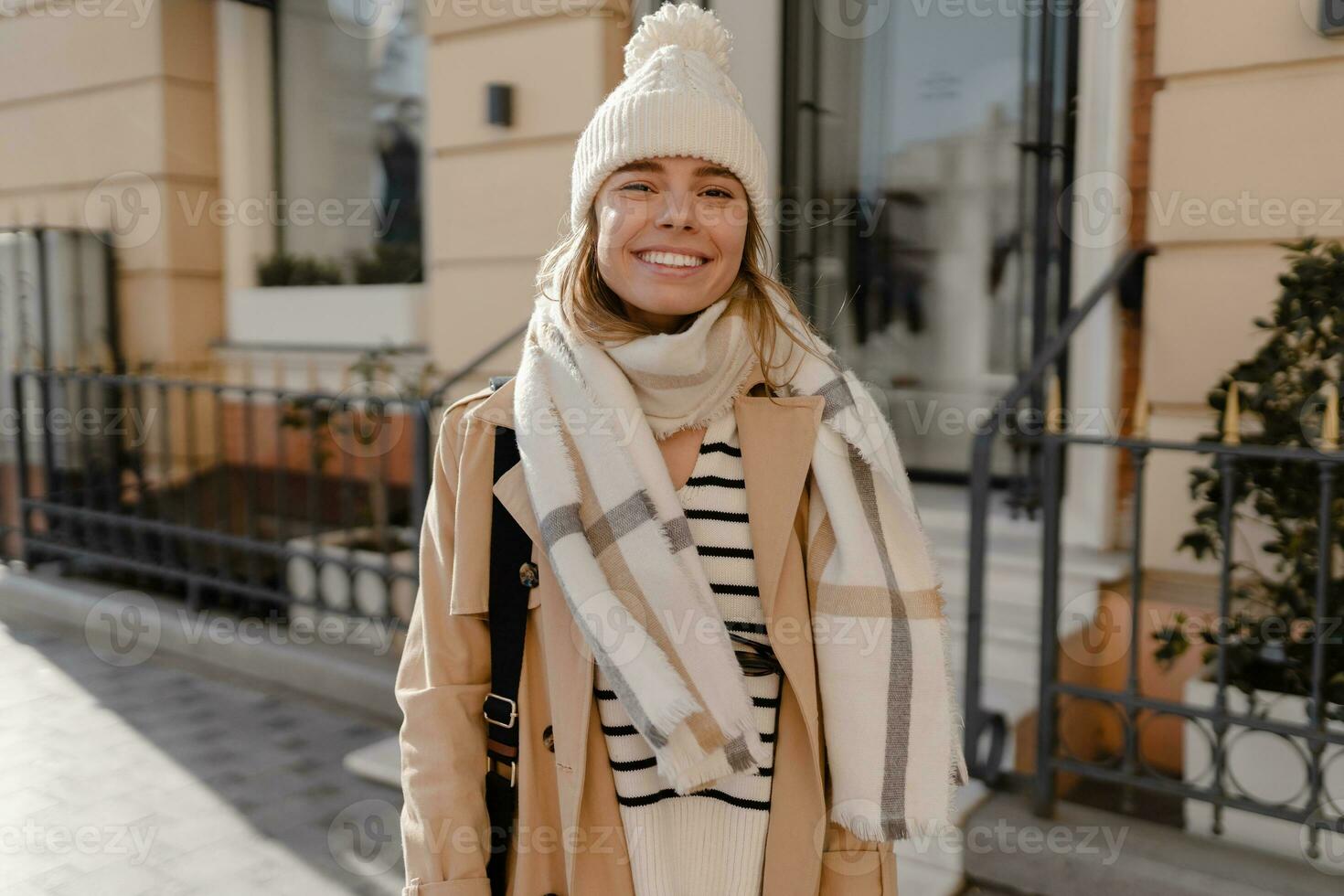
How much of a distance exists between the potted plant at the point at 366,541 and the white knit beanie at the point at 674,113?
304 centimetres

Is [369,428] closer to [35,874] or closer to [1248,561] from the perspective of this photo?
[35,874]

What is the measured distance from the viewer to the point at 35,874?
3.33 m

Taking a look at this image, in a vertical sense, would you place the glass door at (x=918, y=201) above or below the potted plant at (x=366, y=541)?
above

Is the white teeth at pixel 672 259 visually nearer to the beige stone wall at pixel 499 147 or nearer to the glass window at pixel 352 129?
the beige stone wall at pixel 499 147

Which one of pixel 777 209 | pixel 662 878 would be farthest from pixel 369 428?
pixel 662 878

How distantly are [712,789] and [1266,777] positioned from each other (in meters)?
2.20

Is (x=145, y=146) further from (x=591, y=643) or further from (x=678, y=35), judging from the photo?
(x=591, y=643)

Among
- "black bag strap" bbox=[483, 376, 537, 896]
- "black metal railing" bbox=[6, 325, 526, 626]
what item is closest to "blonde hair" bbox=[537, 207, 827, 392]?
"black bag strap" bbox=[483, 376, 537, 896]

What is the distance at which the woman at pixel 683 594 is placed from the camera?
1590 millimetres

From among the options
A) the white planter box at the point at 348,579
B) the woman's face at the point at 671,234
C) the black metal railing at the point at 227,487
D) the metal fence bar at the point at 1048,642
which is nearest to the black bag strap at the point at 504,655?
the woman's face at the point at 671,234

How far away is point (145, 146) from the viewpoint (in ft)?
23.4

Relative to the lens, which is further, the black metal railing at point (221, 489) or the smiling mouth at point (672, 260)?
the black metal railing at point (221, 489)

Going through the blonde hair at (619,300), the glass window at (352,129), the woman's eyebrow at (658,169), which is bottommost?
the blonde hair at (619,300)

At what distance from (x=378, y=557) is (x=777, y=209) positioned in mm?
2524
